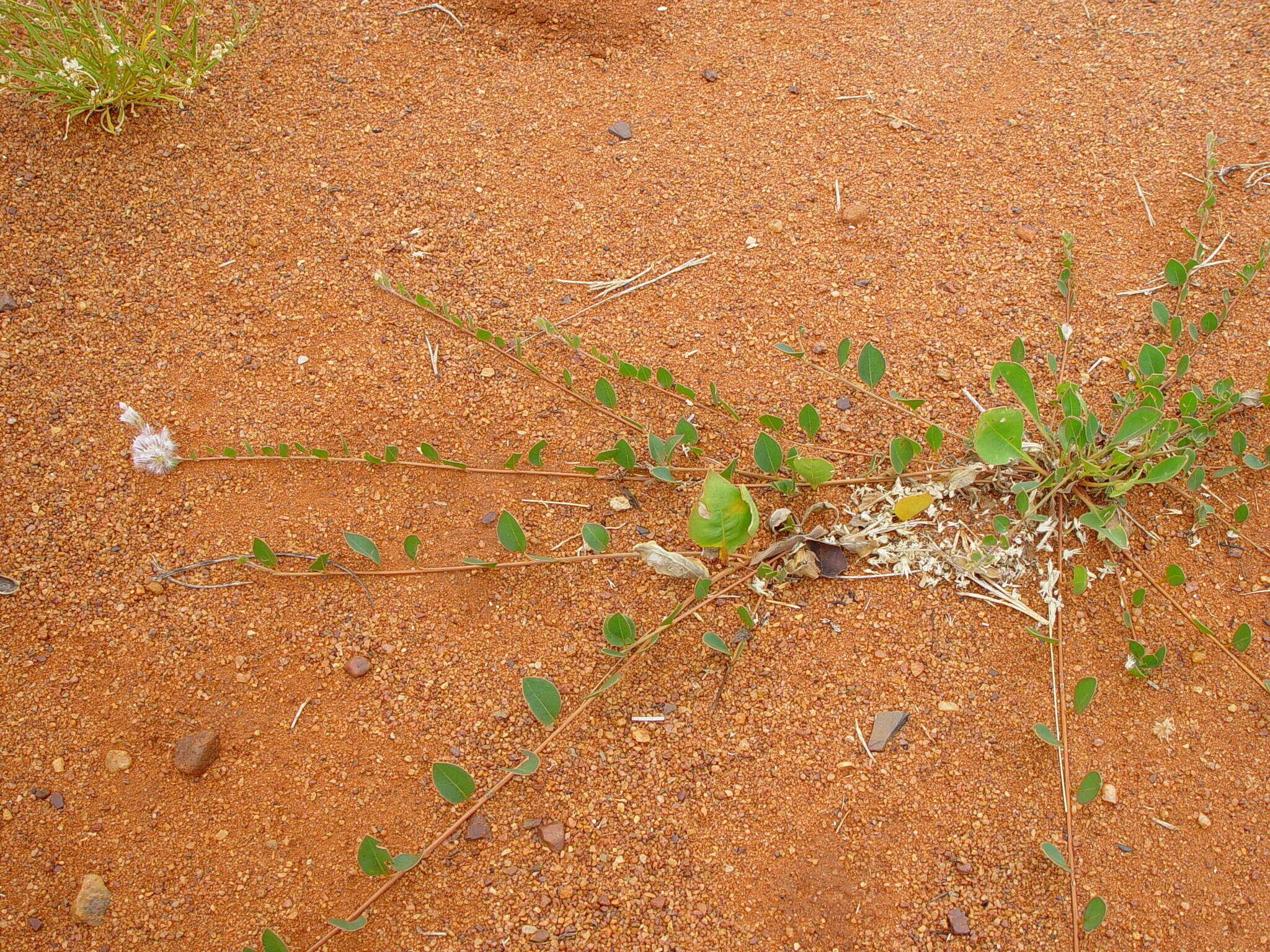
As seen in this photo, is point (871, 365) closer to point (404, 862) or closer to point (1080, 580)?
point (1080, 580)

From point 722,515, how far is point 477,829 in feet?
2.28

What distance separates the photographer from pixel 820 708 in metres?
1.66

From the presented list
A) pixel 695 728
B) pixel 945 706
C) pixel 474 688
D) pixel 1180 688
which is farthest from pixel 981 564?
pixel 474 688

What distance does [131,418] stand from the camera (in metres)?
2.01

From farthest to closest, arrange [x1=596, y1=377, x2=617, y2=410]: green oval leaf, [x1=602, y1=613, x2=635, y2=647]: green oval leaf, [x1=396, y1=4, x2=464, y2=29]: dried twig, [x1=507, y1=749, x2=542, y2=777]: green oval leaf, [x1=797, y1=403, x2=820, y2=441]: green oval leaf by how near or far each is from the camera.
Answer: [x1=396, y1=4, x2=464, y2=29]: dried twig → [x1=596, y1=377, x2=617, y2=410]: green oval leaf → [x1=797, y1=403, x2=820, y2=441]: green oval leaf → [x1=602, y1=613, x2=635, y2=647]: green oval leaf → [x1=507, y1=749, x2=542, y2=777]: green oval leaf

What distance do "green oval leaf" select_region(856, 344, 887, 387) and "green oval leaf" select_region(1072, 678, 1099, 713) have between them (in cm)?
72

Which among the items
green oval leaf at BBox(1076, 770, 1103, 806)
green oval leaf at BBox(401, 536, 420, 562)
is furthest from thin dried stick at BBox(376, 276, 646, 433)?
green oval leaf at BBox(1076, 770, 1103, 806)

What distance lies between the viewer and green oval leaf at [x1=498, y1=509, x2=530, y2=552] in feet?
5.63

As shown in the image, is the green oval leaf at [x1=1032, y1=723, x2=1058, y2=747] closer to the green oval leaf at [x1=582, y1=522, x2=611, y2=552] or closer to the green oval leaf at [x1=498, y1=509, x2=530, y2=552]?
the green oval leaf at [x1=582, y1=522, x2=611, y2=552]

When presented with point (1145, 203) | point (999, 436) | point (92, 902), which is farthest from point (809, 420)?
point (92, 902)

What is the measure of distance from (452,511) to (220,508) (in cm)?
50

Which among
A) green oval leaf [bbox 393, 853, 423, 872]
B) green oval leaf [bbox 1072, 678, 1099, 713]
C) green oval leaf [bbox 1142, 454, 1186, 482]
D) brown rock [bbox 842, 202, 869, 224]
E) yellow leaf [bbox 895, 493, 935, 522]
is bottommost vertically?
green oval leaf [bbox 393, 853, 423, 872]

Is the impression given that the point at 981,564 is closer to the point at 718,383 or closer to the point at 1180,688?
the point at 1180,688

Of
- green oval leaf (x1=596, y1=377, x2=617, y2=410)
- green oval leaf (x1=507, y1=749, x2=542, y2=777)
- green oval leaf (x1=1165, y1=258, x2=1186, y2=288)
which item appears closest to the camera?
green oval leaf (x1=507, y1=749, x2=542, y2=777)
